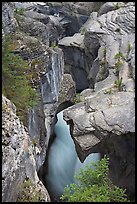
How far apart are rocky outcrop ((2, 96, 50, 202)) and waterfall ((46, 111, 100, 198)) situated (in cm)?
804

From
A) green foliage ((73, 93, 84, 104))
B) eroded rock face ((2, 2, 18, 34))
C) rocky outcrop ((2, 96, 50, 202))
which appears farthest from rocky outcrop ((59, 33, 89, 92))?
rocky outcrop ((2, 96, 50, 202))

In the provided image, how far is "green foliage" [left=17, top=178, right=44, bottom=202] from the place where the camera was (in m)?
6.26

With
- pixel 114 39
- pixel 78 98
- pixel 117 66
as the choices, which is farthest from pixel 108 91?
pixel 114 39

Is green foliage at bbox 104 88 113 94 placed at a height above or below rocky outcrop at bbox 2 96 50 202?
below

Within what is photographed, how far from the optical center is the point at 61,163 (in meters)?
16.1

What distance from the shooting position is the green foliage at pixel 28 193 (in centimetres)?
626

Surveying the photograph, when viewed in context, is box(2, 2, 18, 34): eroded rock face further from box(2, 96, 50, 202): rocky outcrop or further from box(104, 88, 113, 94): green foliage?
box(2, 96, 50, 202): rocky outcrop

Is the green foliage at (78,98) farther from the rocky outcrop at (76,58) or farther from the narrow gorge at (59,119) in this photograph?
the rocky outcrop at (76,58)

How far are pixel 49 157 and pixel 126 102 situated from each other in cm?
542

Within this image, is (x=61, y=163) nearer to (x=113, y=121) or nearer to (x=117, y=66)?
(x=113, y=121)

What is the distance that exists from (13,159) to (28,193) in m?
0.94

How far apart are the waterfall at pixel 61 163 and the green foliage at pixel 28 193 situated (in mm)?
8188

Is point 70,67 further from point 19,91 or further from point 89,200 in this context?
point 89,200

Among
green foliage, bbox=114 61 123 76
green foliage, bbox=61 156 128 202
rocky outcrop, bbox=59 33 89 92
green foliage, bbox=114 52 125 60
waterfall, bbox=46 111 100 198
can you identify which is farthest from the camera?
rocky outcrop, bbox=59 33 89 92
